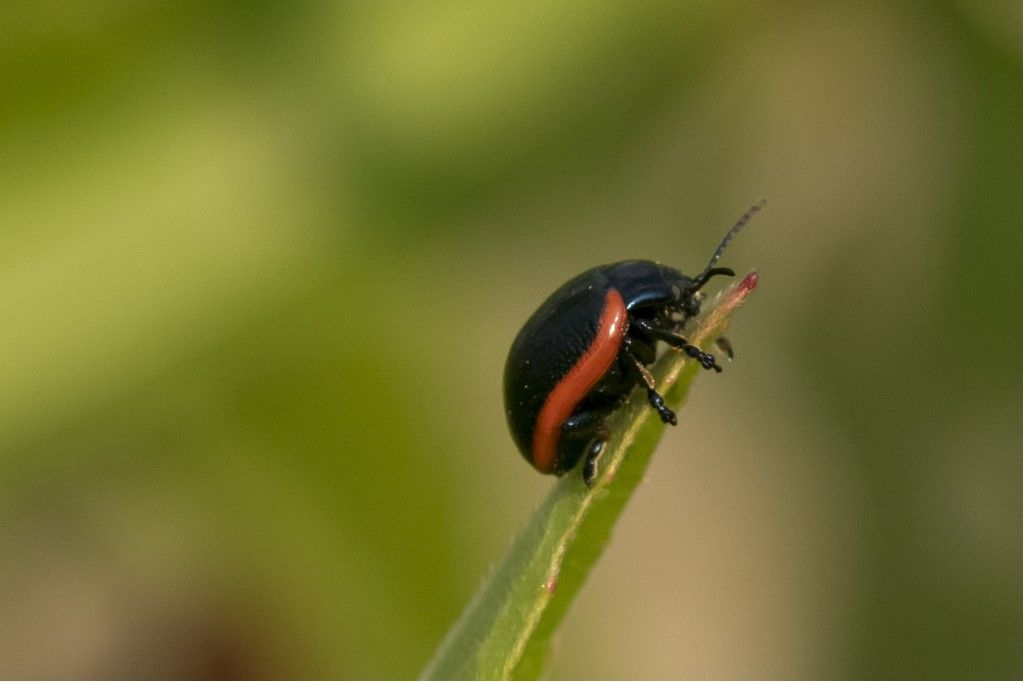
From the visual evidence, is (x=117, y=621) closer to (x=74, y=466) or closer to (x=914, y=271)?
(x=74, y=466)

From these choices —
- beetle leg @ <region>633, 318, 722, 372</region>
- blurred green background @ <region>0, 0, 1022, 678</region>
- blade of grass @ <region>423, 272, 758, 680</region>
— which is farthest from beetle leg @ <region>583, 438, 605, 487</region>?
blurred green background @ <region>0, 0, 1022, 678</region>

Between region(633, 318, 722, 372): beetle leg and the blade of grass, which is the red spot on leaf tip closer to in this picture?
the blade of grass

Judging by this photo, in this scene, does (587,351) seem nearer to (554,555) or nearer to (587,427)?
(587,427)

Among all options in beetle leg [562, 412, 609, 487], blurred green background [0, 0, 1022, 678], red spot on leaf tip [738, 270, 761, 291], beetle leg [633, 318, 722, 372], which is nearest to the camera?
red spot on leaf tip [738, 270, 761, 291]

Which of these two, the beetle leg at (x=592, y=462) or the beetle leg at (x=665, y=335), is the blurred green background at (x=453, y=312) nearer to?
the beetle leg at (x=665, y=335)

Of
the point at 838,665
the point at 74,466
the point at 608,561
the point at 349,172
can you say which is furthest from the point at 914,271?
the point at 74,466
